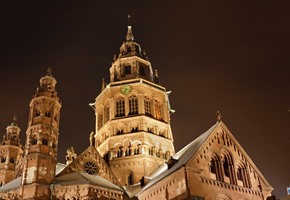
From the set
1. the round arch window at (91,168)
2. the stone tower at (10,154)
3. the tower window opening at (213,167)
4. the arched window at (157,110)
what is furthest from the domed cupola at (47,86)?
the tower window opening at (213,167)

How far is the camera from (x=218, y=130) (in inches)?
1825

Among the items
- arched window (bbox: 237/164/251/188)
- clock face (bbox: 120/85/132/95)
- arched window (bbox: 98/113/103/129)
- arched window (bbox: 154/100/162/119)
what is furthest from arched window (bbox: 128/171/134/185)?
arched window (bbox: 237/164/251/188)

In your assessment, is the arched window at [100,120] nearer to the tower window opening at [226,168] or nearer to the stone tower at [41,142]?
the stone tower at [41,142]

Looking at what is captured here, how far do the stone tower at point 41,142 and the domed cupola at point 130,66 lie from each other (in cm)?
1571

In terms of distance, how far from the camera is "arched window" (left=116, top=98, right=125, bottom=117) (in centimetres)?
6122

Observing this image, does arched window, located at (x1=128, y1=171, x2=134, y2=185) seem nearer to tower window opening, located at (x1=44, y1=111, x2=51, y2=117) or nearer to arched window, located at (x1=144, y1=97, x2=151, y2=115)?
arched window, located at (x1=144, y1=97, x2=151, y2=115)

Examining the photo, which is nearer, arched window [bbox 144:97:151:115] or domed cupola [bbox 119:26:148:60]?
arched window [bbox 144:97:151:115]

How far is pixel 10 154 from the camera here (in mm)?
66562

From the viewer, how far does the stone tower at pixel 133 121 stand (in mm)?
55812

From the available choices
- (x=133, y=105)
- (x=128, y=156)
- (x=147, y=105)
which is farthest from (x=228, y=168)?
(x=133, y=105)

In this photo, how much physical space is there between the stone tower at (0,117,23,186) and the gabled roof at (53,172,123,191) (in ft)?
71.0

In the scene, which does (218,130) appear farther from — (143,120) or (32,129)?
(32,129)

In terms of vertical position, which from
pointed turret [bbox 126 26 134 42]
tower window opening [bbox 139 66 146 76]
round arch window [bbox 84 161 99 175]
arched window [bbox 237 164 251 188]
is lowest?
arched window [bbox 237 164 251 188]

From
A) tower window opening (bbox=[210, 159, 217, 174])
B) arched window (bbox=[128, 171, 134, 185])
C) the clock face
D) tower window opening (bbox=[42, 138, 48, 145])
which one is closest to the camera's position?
tower window opening (bbox=[210, 159, 217, 174])
